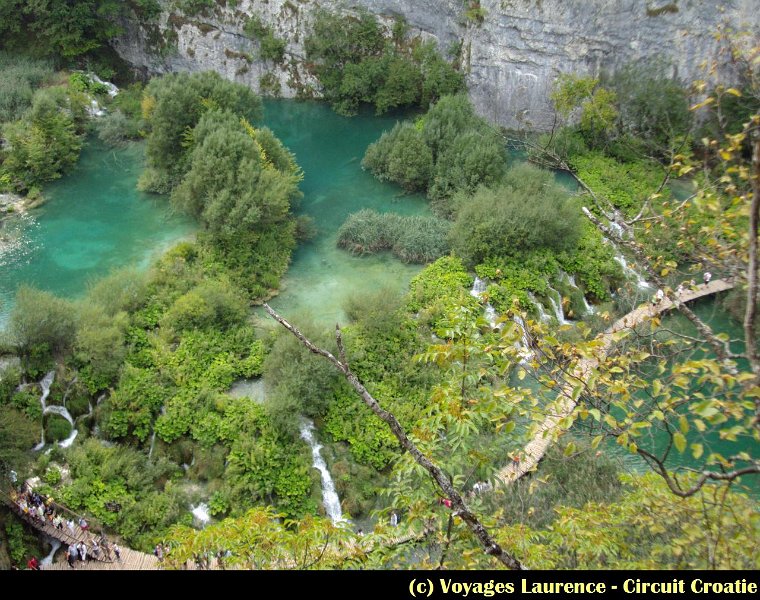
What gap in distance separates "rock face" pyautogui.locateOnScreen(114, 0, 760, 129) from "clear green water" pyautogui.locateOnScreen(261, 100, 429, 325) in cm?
379

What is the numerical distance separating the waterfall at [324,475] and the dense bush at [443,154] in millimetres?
12756

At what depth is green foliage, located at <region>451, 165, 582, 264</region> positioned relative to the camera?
73.7 ft

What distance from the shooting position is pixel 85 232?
25.5 metres

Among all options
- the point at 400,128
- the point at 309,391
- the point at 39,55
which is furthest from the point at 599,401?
the point at 39,55

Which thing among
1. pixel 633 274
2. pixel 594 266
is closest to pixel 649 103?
pixel 633 274

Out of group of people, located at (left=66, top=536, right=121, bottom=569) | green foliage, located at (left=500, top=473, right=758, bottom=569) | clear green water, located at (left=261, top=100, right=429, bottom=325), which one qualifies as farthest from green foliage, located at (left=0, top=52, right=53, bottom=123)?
green foliage, located at (left=500, top=473, right=758, bottom=569)

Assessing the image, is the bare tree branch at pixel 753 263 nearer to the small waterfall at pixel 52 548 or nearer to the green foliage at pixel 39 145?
the small waterfall at pixel 52 548

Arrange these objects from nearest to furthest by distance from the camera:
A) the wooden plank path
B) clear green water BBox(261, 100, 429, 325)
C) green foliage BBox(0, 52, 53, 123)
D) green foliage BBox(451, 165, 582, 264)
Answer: the wooden plank path
green foliage BBox(451, 165, 582, 264)
clear green water BBox(261, 100, 429, 325)
green foliage BBox(0, 52, 53, 123)

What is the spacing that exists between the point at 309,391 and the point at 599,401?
37.4 ft

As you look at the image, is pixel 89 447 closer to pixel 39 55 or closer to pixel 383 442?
pixel 383 442

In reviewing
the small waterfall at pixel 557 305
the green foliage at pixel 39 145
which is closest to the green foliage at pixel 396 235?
the small waterfall at pixel 557 305

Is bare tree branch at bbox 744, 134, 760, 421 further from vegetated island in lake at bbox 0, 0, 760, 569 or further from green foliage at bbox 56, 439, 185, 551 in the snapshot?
green foliage at bbox 56, 439, 185, 551
